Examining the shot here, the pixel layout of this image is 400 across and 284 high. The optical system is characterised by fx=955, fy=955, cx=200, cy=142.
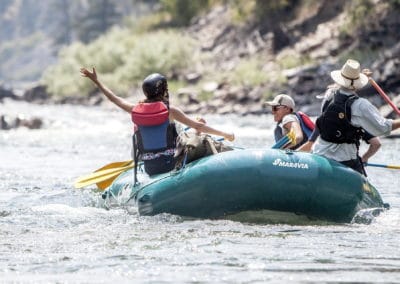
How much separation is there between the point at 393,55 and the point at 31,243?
21519 millimetres

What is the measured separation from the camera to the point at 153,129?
30.0ft

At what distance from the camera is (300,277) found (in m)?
6.10

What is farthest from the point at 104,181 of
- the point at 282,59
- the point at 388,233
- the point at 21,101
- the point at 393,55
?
the point at 21,101

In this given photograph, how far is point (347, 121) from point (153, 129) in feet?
6.17

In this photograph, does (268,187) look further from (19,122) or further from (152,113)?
(19,122)

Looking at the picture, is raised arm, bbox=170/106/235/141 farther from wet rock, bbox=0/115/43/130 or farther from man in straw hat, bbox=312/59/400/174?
wet rock, bbox=0/115/43/130

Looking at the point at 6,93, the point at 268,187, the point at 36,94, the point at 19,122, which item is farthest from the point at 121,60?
the point at 268,187

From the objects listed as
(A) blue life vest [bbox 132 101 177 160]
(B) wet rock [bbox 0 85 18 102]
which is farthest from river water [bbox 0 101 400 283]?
(B) wet rock [bbox 0 85 18 102]

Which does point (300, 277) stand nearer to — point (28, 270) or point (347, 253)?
point (347, 253)

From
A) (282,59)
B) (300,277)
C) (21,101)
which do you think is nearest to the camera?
(300,277)

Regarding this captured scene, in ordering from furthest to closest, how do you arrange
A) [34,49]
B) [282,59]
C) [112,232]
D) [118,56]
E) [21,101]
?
[34,49] < [21,101] < [118,56] < [282,59] < [112,232]

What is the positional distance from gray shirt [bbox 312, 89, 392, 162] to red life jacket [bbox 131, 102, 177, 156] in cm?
141

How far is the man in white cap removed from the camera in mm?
9195

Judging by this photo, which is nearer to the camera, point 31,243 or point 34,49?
point 31,243
